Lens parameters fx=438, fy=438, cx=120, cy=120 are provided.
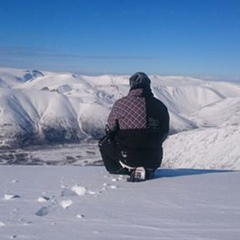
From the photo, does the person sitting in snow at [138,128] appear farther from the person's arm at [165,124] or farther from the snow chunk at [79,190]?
the snow chunk at [79,190]

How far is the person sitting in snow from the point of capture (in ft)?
21.8

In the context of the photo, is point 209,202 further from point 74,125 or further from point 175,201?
point 74,125

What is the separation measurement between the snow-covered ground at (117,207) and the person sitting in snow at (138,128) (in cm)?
32

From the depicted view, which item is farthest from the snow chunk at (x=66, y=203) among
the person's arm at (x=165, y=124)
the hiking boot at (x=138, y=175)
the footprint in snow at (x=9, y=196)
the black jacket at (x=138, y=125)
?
the person's arm at (x=165, y=124)

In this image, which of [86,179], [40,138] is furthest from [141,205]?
[40,138]

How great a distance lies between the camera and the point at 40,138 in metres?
145

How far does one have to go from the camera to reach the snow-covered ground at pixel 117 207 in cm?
388

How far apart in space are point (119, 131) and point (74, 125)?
15857cm

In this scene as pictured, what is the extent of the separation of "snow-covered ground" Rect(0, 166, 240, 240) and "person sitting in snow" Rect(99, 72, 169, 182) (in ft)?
1.06

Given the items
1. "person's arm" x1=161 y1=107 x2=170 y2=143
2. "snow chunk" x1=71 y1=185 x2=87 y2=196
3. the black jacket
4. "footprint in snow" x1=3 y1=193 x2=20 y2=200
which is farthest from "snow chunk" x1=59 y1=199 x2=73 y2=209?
"person's arm" x1=161 y1=107 x2=170 y2=143

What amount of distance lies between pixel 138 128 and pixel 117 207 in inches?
77.4

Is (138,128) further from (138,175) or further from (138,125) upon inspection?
(138,175)

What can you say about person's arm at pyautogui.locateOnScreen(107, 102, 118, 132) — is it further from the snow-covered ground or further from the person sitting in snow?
the snow-covered ground

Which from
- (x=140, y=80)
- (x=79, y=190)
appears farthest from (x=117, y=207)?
(x=140, y=80)
